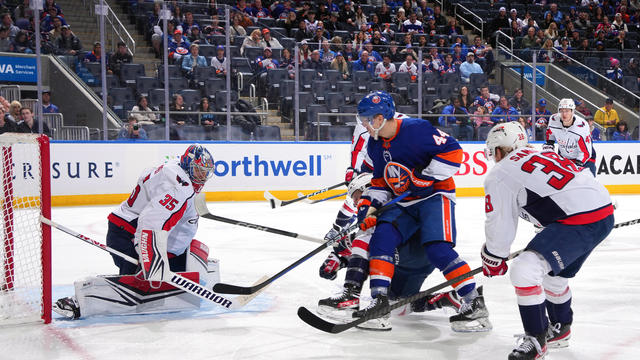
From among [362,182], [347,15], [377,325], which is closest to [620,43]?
[347,15]

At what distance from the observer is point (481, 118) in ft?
34.0

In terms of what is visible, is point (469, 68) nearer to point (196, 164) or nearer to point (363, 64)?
point (363, 64)

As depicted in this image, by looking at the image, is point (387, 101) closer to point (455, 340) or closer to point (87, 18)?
point (455, 340)

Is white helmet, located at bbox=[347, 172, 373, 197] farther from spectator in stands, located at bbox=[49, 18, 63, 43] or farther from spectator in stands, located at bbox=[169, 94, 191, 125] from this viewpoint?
spectator in stands, located at bbox=[49, 18, 63, 43]

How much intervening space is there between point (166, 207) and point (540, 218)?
5.63 ft

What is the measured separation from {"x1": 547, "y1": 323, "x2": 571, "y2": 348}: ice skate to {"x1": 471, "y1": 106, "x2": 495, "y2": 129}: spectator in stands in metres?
7.56

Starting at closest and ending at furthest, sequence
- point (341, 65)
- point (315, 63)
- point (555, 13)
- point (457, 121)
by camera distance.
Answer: point (315, 63)
point (341, 65)
point (457, 121)
point (555, 13)

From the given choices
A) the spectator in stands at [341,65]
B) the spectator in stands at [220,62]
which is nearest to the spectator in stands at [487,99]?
the spectator in stands at [341,65]

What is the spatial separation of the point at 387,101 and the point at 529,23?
1225 cm

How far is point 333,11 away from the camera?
12.9m

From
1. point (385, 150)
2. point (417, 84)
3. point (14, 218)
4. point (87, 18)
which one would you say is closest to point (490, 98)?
point (417, 84)

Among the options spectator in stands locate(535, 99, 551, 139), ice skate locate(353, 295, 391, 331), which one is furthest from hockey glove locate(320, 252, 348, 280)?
spectator in stands locate(535, 99, 551, 139)

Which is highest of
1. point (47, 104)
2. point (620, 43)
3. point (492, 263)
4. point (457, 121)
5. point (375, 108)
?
point (620, 43)

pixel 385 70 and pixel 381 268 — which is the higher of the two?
pixel 385 70
